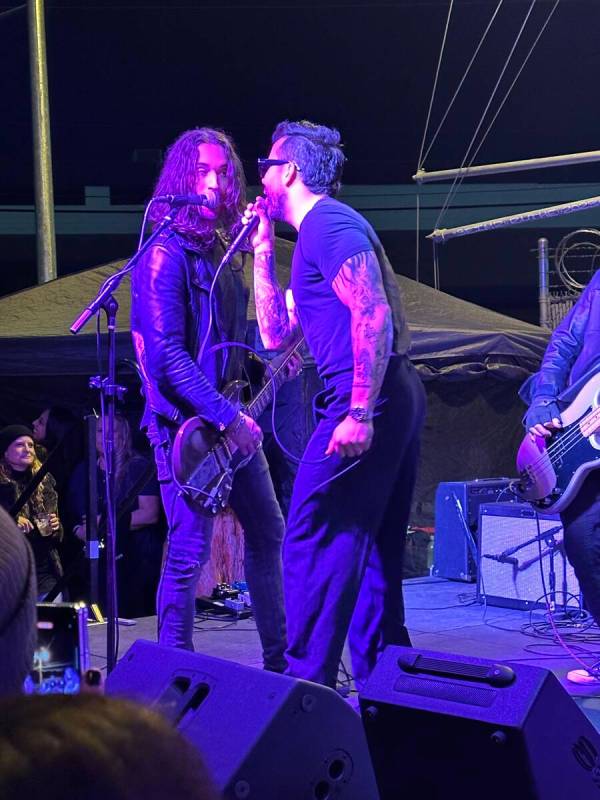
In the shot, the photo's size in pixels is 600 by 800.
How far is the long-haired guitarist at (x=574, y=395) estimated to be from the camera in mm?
4117

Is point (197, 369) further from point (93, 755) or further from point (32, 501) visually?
point (32, 501)

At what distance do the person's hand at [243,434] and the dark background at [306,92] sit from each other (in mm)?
12101

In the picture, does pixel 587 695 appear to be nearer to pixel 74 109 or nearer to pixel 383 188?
pixel 74 109

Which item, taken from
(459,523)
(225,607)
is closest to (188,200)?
(225,607)

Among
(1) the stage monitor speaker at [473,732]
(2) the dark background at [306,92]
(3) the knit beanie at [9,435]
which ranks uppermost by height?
(2) the dark background at [306,92]

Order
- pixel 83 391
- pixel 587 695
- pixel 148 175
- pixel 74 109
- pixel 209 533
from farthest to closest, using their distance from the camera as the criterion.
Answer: pixel 148 175, pixel 74 109, pixel 83 391, pixel 587 695, pixel 209 533

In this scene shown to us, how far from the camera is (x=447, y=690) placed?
7.67 feet

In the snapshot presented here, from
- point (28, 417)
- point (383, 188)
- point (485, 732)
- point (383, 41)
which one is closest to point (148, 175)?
point (383, 188)

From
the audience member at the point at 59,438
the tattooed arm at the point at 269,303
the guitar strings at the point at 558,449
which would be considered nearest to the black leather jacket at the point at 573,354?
the guitar strings at the point at 558,449

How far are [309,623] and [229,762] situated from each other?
1.27m

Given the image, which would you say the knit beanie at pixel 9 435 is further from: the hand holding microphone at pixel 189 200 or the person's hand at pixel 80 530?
the hand holding microphone at pixel 189 200

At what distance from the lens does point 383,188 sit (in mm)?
22438

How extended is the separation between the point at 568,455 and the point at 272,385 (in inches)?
49.7

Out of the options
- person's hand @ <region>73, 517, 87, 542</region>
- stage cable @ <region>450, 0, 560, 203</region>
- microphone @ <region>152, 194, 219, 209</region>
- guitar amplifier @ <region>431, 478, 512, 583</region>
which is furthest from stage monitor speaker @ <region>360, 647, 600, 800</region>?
stage cable @ <region>450, 0, 560, 203</region>
